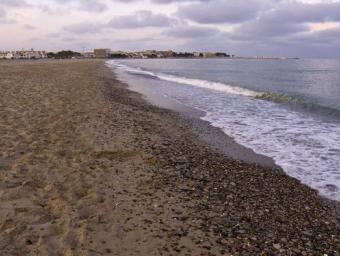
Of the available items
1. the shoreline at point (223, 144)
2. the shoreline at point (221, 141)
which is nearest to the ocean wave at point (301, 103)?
the shoreline at point (221, 141)

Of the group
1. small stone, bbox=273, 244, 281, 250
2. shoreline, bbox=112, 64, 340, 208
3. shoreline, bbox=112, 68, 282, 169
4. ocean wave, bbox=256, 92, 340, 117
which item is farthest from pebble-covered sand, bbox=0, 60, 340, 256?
ocean wave, bbox=256, 92, 340, 117

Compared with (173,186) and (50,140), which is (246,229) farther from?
(50,140)

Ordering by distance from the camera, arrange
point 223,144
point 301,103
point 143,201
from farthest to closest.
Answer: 1. point 301,103
2. point 223,144
3. point 143,201

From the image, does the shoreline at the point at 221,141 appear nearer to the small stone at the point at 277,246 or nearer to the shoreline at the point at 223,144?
the shoreline at the point at 223,144

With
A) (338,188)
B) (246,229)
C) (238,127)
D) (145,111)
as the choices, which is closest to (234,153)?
(338,188)

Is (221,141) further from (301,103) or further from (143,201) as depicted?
(301,103)

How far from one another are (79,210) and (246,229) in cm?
262

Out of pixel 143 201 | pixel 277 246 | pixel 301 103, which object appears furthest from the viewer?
pixel 301 103

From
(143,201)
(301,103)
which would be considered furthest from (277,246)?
(301,103)

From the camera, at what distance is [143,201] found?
6.77m

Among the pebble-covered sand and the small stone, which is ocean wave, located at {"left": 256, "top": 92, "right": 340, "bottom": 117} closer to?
the pebble-covered sand

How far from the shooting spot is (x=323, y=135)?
1409 centimetres

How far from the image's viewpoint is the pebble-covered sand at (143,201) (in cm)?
535

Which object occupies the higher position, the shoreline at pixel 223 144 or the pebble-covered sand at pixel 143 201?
the pebble-covered sand at pixel 143 201
